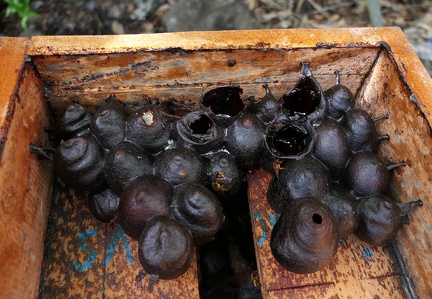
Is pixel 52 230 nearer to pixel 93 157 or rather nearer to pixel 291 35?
pixel 93 157

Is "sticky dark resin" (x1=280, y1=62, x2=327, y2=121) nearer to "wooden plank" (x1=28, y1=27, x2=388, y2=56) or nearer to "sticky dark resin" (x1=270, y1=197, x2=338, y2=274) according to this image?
"wooden plank" (x1=28, y1=27, x2=388, y2=56)

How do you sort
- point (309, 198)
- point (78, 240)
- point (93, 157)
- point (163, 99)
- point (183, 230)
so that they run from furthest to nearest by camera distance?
point (163, 99) < point (78, 240) < point (93, 157) < point (309, 198) < point (183, 230)

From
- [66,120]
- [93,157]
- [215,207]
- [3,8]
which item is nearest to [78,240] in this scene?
[93,157]

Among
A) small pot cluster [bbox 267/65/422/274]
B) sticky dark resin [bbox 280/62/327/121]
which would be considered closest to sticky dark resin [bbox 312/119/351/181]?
small pot cluster [bbox 267/65/422/274]

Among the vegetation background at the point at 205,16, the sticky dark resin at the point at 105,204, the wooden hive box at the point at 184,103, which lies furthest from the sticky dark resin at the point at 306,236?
the vegetation background at the point at 205,16

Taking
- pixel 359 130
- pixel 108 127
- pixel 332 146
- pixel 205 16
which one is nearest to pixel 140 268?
pixel 108 127

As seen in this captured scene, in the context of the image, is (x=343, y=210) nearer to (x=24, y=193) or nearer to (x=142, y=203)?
(x=142, y=203)
